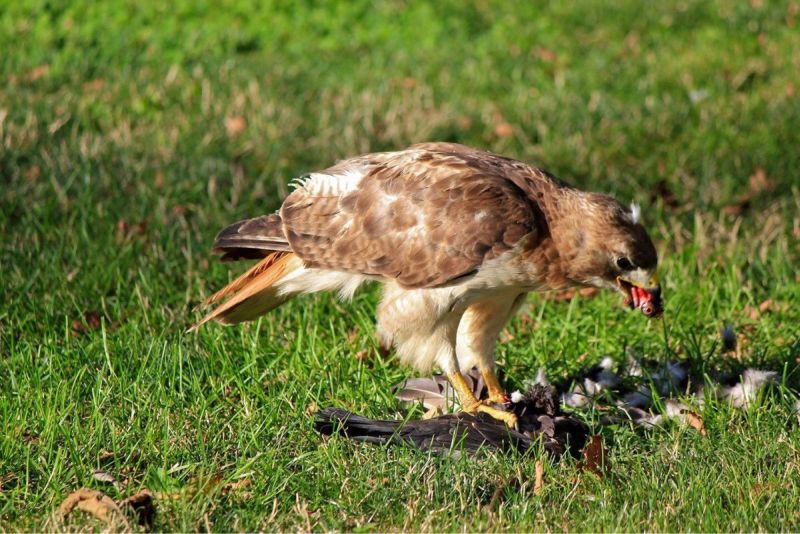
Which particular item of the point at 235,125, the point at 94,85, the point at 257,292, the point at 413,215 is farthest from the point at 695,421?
Result: the point at 94,85

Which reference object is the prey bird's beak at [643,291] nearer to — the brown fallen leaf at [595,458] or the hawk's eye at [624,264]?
the hawk's eye at [624,264]

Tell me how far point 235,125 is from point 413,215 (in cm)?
360

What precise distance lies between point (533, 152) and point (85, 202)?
9.69 ft

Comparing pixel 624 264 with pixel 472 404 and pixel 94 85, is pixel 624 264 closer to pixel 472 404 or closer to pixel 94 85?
pixel 472 404

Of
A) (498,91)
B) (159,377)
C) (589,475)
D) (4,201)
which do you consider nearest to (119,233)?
(4,201)

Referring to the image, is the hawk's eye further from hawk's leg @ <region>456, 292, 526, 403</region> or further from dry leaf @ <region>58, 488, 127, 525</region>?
dry leaf @ <region>58, 488, 127, 525</region>

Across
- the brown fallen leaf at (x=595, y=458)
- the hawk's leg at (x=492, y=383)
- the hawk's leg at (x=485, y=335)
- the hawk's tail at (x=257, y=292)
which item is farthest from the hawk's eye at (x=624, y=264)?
the hawk's tail at (x=257, y=292)

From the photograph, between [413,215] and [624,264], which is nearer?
[624,264]

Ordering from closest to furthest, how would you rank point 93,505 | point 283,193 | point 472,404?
point 93,505 < point 472,404 < point 283,193

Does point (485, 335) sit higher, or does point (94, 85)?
point (485, 335)

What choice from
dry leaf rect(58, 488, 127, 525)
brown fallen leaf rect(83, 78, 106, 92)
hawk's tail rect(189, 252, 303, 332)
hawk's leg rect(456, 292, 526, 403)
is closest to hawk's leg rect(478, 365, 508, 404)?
hawk's leg rect(456, 292, 526, 403)

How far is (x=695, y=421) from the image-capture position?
461cm

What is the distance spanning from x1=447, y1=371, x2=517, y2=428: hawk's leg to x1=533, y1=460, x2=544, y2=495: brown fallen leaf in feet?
1.27

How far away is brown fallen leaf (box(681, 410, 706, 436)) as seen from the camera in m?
4.56
